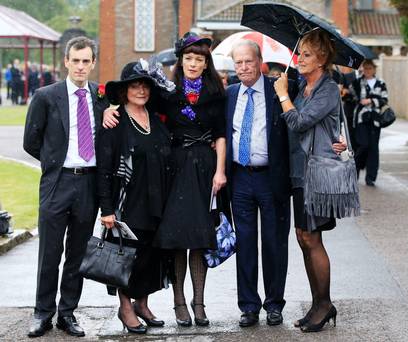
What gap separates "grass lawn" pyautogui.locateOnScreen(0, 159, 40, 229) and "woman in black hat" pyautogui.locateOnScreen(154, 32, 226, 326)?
528 centimetres

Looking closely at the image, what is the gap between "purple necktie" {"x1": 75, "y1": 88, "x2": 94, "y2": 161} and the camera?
7312 mm

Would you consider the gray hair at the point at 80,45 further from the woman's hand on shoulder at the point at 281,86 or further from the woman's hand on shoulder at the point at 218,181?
the woman's hand on shoulder at the point at 281,86

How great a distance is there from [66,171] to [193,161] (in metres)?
0.87

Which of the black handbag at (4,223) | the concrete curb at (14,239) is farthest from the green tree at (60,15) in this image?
the black handbag at (4,223)

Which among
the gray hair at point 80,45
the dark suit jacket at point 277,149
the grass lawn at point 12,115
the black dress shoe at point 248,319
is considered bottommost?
the grass lawn at point 12,115

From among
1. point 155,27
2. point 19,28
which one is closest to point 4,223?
point 19,28

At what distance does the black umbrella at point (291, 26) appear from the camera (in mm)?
7156

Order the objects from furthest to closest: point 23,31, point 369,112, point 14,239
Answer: point 23,31, point 369,112, point 14,239

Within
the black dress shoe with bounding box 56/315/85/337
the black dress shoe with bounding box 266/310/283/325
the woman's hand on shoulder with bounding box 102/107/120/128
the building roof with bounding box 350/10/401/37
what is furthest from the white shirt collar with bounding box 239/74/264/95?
the building roof with bounding box 350/10/401/37

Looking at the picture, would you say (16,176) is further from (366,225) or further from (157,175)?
(157,175)

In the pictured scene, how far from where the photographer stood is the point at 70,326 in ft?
24.1

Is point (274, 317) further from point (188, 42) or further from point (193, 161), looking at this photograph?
point (188, 42)

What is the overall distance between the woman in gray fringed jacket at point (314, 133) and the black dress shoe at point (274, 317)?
0.52ft

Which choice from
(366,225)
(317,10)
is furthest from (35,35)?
(366,225)
